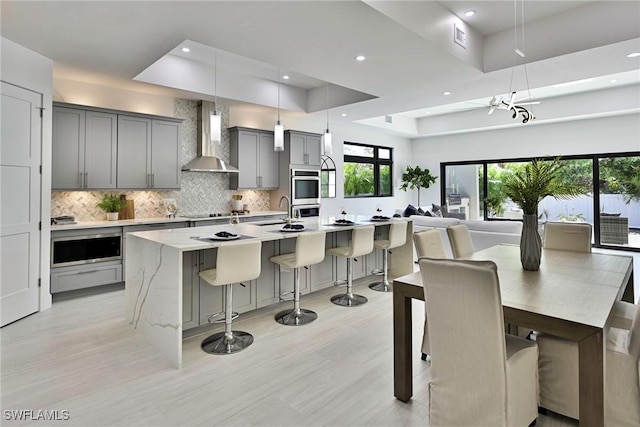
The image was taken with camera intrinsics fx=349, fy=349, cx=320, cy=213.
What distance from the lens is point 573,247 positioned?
3361 millimetres

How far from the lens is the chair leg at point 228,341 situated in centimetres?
296

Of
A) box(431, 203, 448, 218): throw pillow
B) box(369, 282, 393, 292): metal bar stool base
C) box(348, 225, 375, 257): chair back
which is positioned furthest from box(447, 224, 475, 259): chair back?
box(431, 203, 448, 218): throw pillow

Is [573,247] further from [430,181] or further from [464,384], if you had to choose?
[430,181]

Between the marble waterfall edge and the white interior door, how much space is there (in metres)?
1.24

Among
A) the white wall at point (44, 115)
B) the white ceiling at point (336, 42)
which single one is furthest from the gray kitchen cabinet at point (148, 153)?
the white wall at point (44, 115)

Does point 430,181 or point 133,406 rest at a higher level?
point 430,181

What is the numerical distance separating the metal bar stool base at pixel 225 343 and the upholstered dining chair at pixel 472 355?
5.65ft

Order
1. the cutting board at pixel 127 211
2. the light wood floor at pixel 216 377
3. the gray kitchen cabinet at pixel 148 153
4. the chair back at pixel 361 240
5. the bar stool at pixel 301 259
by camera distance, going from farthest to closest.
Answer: the cutting board at pixel 127 211 → the gray kitchen cabinet at pixel 148 153 → the chair back at pixel 361 240 → the bar stool at pixel 301 259 → the light wood floor at pixel 216 377

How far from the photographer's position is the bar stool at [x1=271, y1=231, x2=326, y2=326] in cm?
343

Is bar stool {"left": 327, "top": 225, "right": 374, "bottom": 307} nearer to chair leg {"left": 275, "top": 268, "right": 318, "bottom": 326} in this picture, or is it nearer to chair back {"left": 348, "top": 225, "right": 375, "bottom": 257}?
chair back {"left": 348, "top": 225, "right": 375, "bottom": 257}

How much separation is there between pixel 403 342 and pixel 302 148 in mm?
5242

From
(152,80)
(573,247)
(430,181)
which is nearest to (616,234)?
(430,181)

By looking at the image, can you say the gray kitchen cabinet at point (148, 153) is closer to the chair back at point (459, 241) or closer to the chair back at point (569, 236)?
the chair back at point (459, 241)

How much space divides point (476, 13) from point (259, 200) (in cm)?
473
